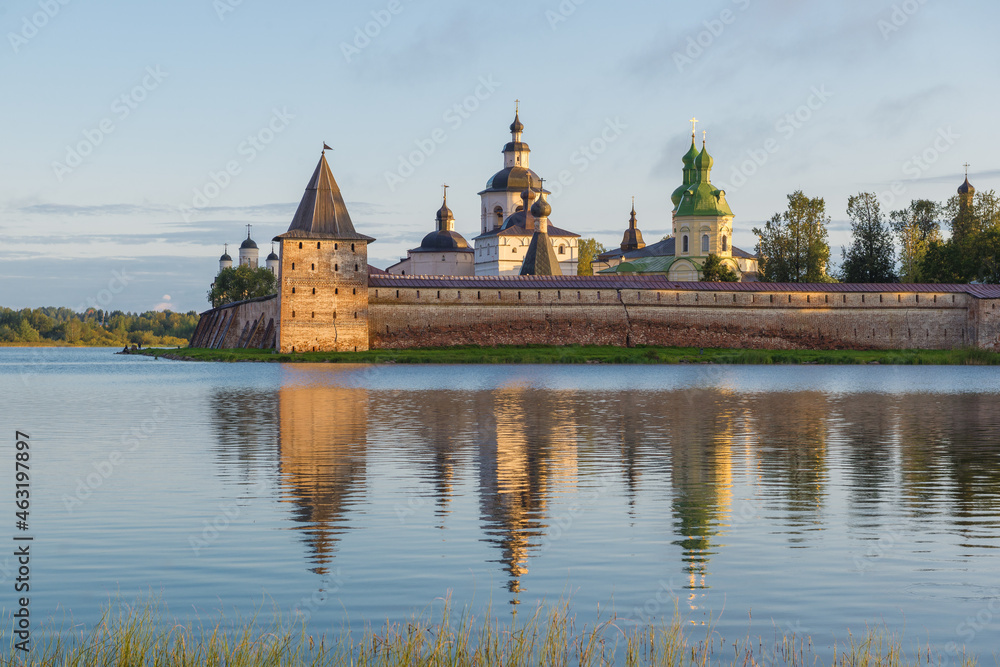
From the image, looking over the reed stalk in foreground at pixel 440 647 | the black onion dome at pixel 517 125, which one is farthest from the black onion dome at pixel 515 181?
the reed stalk in foreground at pixel 440 647

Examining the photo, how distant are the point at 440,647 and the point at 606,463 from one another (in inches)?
261

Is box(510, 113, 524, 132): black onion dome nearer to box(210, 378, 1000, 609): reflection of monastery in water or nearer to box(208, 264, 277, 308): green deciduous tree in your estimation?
box(208, 264, 277, 308): green deciduous tree

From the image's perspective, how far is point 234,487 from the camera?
9.39 meters

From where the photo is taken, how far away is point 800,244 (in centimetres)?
5253

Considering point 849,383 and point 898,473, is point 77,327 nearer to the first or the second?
point 849,383

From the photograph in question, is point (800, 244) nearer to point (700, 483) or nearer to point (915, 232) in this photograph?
point (915, 232)

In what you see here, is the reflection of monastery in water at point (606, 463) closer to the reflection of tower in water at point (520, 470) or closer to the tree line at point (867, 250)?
the reflection of tower in water at point (520, 470)

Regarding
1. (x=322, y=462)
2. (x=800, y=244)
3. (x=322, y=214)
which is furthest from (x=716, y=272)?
(x=322, y=462)

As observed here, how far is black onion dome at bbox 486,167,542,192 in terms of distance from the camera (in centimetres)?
7188

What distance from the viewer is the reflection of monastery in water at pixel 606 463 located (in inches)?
296

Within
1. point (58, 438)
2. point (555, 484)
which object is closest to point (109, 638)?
point (555, 484)

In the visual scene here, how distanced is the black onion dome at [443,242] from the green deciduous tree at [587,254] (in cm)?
982

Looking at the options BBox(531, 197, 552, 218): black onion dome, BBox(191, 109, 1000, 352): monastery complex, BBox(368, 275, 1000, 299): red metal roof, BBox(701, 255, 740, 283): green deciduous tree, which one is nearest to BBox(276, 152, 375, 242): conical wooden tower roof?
BBox(191, 109, 1000, 352): monastery complex

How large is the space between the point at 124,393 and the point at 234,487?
1469cm
